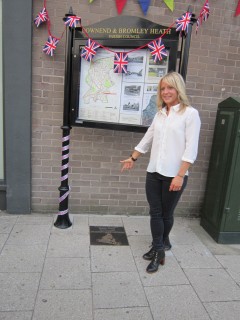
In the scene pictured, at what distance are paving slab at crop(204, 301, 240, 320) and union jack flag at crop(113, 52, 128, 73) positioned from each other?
2.53 metres

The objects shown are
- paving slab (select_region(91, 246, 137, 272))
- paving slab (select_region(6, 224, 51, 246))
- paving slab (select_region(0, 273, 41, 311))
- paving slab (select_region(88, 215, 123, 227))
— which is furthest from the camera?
paving slab (select_region(88, 215, 123, 227))

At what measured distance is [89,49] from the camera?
10.8ft

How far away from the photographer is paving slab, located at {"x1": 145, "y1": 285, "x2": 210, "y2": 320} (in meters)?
2.41

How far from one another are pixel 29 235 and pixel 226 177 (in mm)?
2427

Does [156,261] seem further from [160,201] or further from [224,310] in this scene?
[224,310]

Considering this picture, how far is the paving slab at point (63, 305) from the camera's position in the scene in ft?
7.58

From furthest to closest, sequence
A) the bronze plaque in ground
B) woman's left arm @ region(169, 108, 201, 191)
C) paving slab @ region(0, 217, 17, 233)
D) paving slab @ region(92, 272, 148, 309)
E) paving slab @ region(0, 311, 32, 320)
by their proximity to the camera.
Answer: paving slab @ region(0, 217, 17, 233) < the bronze plaque in ground < woman's left arm @ region(169, 108, 201, 191) < paving slab @ region(92, 272, 148, 309) < paving slab @ region(0, 311, 32, 320)

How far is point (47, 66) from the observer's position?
146 inches

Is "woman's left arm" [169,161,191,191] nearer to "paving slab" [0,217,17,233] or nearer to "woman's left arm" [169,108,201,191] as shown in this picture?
"woman's left arm" [169,108,201,191]

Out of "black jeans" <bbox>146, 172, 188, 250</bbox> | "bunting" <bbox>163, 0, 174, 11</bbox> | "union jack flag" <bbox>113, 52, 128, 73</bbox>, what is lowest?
"black jeans" <bbox>146, 172, 188, 250</bbox>

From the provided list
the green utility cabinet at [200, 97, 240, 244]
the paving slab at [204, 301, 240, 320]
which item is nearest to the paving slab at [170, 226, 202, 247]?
the green utility cabinet at [200, 97, 240, 244]

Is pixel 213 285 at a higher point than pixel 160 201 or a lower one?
lower

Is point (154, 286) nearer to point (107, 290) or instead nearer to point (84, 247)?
point (107, 290)

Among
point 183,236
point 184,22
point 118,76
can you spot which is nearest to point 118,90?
point 118,76
